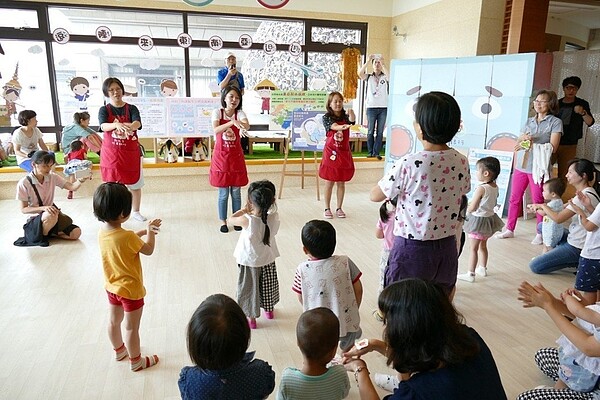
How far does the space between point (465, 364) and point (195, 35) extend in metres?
7.46

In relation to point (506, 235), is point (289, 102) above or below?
above

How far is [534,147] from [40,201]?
473 cm

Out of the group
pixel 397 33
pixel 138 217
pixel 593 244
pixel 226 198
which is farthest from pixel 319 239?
pixel 397 33

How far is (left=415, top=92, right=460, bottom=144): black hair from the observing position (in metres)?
1.70

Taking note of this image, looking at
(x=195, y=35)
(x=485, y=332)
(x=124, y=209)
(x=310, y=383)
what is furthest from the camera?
(x=195, y=35)

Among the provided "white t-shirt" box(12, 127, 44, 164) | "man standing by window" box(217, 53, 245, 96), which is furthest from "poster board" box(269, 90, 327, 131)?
"white t-shirt" box(12, 127, 44, 164)

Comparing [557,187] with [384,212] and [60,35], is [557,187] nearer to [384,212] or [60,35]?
[384,212]

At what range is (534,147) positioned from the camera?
4.38 meters

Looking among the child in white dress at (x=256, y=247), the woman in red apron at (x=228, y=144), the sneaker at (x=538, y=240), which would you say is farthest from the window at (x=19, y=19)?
the sneaker at (x=538, y=240)

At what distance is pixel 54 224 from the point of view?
4008 mm

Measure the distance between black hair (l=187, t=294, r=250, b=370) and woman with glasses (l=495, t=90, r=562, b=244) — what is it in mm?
3918

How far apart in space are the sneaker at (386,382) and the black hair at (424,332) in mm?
1065

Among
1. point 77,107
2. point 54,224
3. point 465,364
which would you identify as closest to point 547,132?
point 465,364

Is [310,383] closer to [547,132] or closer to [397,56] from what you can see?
[547,132]
